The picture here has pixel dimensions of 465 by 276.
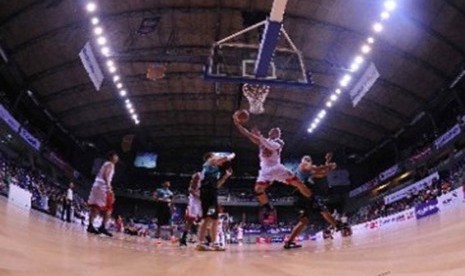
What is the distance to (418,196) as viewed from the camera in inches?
962

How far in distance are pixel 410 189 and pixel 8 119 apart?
22.0 m

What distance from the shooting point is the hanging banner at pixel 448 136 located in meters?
22.0

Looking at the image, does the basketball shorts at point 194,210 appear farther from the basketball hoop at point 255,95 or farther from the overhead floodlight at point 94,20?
the overhead floodlight at point 94,20

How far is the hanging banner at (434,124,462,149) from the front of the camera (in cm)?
2202

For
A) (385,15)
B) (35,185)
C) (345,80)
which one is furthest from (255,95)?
(35,185)

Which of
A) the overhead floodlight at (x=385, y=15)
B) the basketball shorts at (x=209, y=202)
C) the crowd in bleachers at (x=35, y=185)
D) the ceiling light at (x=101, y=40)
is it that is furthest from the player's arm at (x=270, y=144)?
the ceiling light at (x=101, y=40)

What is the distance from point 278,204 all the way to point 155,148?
1162 centimetres

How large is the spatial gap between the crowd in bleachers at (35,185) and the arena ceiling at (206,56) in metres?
4.44

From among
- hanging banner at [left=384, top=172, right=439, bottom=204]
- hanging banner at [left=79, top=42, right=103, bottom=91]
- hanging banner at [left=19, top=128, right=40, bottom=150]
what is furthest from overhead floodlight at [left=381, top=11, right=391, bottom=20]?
hanging banner at [left=19, top=128, right=40, bottom=150]

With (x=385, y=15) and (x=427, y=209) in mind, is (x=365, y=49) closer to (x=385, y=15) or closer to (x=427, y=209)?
(x=385, y=15)

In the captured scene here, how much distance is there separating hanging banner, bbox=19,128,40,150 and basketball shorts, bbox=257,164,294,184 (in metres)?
19.4

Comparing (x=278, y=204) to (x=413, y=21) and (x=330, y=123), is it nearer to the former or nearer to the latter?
(x=330, y=123)

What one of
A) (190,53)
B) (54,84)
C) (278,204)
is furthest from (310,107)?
(54,84)

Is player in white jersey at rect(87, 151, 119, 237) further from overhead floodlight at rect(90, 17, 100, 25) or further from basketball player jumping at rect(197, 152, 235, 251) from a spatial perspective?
overhead floodlight at rect(90, 17, 100, 25)
